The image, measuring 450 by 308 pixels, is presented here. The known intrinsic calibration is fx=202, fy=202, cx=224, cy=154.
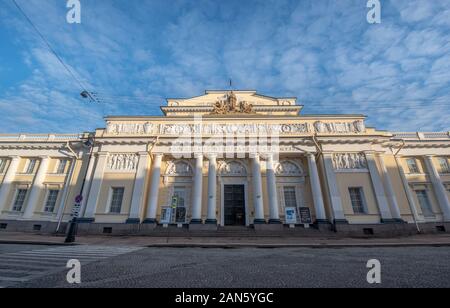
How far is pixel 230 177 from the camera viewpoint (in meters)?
20.6

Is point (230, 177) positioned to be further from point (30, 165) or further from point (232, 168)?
point (30, 165)

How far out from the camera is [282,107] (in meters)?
25.2

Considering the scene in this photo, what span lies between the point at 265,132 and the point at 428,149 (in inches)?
682

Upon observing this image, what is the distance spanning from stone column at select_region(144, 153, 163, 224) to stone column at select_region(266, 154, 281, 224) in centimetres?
1015

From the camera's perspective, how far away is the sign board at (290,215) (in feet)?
57.9

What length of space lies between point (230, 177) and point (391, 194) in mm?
14374

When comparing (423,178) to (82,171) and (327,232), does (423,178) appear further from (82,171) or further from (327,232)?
(82,171)

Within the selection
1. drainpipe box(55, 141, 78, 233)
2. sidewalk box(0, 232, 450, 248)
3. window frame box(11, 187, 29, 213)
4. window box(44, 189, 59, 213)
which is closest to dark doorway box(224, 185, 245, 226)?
sidewalk box(0, 232, 450, 248)

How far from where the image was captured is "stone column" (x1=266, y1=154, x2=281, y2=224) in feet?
57.4

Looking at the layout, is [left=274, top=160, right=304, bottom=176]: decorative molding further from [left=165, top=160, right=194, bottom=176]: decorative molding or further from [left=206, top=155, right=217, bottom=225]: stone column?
[left=165, top=160, right=194, bottom=176]: decorative molding

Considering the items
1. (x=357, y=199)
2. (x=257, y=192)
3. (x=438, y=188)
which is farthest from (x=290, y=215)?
(x=438, y=188)

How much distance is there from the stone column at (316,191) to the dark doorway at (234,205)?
6.51 m
